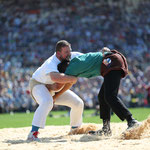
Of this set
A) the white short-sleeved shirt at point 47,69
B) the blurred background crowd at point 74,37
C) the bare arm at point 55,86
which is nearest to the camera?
the white short-sleeved shirt at point 47,69

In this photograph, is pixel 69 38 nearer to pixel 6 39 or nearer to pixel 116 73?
pixel 6 39

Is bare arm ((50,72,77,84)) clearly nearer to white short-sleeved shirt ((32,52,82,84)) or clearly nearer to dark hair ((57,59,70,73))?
white short-sleeved shirt ((32,52,82,84))

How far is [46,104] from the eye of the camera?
22.8 feet

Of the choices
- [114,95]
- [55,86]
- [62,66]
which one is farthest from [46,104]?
[114,95]

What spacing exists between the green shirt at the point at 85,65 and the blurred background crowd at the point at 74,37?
13993 mm

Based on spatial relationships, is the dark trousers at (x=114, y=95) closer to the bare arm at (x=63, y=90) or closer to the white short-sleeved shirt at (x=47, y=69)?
the bare arm at (x=63, y=90)

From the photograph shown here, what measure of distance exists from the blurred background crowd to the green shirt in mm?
13993

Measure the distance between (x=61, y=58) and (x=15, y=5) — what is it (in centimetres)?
2295

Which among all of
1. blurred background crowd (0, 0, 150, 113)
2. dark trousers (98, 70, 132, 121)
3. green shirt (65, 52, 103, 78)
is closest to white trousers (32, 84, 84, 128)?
green shirt (65, 52, 103, 78)

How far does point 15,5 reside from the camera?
2892cm

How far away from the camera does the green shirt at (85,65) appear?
257 inches

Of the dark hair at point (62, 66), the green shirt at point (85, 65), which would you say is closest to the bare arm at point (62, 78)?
the green shirt at point (85, 65)

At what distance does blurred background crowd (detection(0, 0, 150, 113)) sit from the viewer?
21516 millimetres

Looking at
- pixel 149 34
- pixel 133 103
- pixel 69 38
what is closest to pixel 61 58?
pixel 133 103
